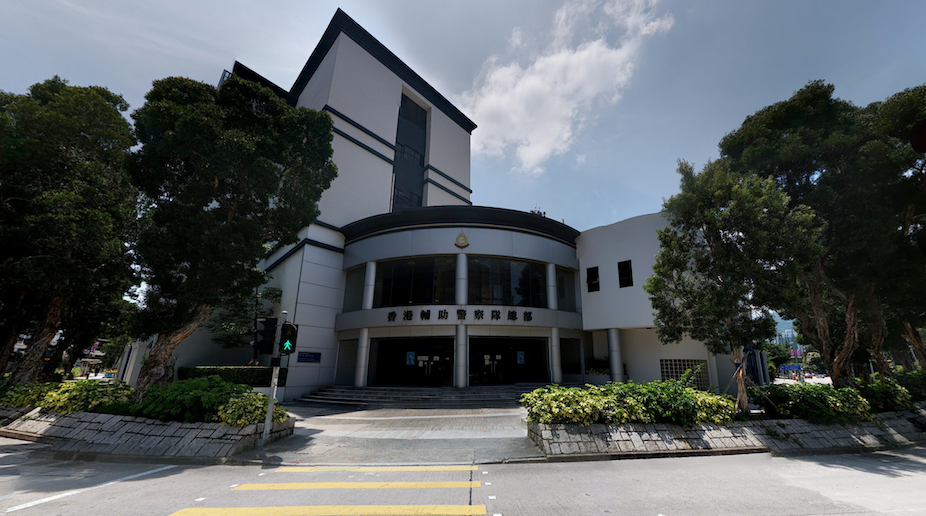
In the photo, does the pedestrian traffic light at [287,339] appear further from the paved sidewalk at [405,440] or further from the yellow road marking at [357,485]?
the yellow road marking at [357,485]

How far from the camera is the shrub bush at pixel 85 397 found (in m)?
11.1

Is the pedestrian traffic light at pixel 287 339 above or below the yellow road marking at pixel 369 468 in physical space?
above

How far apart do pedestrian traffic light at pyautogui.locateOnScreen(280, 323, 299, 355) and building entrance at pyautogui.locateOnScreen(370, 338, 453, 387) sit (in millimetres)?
15623

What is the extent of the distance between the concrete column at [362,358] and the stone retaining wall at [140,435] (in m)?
11.3

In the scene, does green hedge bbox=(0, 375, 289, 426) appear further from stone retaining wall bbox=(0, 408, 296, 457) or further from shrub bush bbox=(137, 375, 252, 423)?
stone retaining wall bbox=(0, 408, 296, 457)

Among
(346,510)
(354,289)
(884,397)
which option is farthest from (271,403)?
(884,397)

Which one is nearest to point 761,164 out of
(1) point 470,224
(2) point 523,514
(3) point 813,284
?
(3) point 813,284

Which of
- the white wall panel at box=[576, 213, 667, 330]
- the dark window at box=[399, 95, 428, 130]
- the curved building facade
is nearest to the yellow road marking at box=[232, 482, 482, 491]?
the curved building facade

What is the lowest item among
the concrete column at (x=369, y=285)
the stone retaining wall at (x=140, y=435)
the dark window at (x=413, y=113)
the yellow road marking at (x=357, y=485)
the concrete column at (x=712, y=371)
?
the yellow road marking at (x=357, y=485)

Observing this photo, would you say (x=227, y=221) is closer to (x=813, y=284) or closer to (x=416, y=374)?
(x=416, y=374)

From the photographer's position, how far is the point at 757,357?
2452 centimetres

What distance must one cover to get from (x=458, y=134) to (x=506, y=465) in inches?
1368

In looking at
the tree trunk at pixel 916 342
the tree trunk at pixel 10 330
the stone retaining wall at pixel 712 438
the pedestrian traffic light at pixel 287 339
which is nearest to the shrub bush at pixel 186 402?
the pedestrian traffic light at pixel 287 339

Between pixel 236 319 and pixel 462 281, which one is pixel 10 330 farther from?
pixel 462 281
